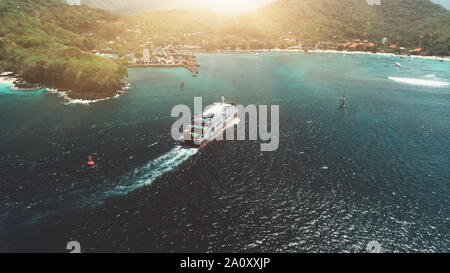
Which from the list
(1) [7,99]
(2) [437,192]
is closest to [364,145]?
(2) [437,192]

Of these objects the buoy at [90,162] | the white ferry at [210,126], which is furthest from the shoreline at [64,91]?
the buoy at [90,162]

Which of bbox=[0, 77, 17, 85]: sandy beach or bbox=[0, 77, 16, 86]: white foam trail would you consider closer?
bbox=[0, 77, 16, 86]: white foam trail

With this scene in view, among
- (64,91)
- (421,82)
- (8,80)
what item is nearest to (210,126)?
(64,91)

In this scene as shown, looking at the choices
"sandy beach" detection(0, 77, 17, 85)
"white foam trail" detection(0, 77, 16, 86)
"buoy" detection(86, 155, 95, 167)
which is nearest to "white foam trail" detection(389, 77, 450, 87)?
"buoy" detection(86, 155, 95, 167)

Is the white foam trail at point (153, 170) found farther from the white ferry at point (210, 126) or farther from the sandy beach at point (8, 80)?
the sandy beach at point (8, 80)

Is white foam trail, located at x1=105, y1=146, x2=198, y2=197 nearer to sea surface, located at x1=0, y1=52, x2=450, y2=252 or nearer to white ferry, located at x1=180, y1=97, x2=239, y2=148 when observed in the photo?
sea surface, located at x1=0, y1=52, x2=450, y2=252
